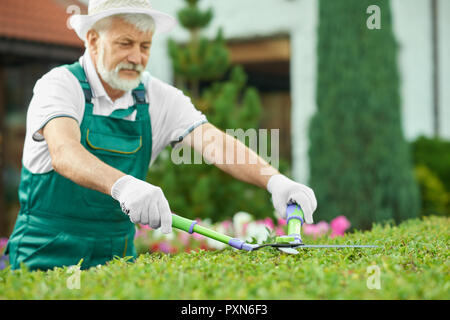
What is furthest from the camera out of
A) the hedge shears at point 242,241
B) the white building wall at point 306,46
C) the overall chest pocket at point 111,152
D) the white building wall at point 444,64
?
the white building wall at point 444,64

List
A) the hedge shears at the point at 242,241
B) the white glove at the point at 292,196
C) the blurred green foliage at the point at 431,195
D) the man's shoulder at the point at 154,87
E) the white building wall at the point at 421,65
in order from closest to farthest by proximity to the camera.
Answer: the hedge shears at the point at 242,241
the white glove at the point at 292,196
the man's shoulder at the point at 154,87
the blurred green foliage at the point at 431,195
the white building wall at the point at 421,65

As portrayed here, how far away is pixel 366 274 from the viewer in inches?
64.8

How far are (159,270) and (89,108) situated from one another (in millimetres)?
1273

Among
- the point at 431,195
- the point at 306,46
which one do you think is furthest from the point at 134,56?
the point at 431,195

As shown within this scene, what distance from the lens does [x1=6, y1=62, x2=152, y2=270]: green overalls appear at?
2.68m

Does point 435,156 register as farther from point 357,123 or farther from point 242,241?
point 242,241

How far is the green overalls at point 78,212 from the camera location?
8.79ft

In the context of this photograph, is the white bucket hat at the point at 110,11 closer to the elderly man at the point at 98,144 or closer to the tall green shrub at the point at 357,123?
the elderly man at the point at 98,144

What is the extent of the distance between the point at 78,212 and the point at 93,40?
3.05 feet

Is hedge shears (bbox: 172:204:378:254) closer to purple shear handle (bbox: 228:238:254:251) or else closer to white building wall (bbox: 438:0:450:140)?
purple shear handle (bbox: 228:238:254:251)

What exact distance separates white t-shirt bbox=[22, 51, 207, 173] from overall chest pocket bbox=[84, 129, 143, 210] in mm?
132

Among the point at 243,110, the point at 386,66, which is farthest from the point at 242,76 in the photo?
the point at 386,66

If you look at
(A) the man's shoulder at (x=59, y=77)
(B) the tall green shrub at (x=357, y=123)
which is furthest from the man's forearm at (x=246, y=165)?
(B) the tall green shrub at (x=357, y=123)

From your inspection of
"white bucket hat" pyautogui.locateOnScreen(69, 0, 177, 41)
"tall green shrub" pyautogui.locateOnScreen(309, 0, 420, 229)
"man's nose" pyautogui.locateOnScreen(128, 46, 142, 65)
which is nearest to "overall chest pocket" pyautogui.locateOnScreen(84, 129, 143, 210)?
"man's nose" pyautogui.locateOnScreen(128, 46, 142, 65)
